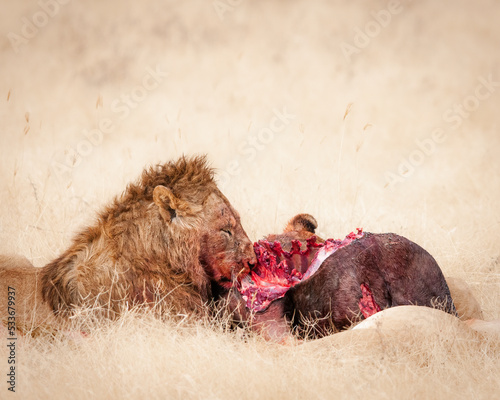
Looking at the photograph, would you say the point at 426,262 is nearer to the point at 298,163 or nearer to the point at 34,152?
the point at 298,163

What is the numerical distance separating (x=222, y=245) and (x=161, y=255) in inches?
14.7

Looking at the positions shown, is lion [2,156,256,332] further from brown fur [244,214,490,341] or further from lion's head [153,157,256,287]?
brown fur [244,214,490,341]

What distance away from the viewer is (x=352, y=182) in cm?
1016

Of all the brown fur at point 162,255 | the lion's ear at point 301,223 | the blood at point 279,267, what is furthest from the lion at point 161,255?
the lion's ear at point 301,223

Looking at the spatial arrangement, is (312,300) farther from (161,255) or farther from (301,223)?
(301,223)

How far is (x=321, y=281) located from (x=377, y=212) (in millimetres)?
4468

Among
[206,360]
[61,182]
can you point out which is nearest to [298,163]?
[61,182]

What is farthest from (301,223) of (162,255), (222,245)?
(162,255)

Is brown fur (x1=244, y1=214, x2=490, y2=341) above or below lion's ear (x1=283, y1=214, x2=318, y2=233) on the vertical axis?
below

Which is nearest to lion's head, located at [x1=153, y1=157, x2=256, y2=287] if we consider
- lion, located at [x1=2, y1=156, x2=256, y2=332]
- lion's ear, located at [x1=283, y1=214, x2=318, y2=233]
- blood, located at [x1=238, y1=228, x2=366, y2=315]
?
lion, located at [x1=2, y1=156, x2=256, y2=332]

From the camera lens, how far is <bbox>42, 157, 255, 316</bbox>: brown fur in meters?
4.39

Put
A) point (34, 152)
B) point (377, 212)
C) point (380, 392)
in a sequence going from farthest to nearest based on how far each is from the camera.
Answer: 1. point (34, 152)
2. point (377, 212)
3. point (380, 392)

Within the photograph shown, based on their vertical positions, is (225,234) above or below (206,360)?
above

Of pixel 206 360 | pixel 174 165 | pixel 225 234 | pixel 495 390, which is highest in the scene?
pixel 174 165
